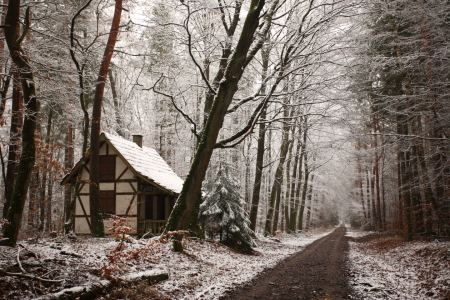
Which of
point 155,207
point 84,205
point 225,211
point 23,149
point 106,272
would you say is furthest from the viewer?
point 155,207

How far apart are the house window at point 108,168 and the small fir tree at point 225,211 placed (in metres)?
6.41

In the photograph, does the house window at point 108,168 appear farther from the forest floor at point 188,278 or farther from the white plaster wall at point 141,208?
the forest floor at point 188,278

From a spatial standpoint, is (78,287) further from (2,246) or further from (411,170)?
(411,170)

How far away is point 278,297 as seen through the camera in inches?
204

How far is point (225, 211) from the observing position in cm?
1198

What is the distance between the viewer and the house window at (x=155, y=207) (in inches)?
689

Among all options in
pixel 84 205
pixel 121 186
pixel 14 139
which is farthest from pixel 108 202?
pixel 14 139

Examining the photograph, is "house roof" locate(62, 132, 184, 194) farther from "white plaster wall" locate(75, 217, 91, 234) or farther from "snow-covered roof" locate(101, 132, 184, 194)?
"white plaster wall" locate(75, 217, 91, 234)

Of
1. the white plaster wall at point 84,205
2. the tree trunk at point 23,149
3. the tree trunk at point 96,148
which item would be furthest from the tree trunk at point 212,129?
the white plaster wall at point 84,205

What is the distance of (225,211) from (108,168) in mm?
7994

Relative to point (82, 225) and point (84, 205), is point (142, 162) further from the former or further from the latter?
point (82, 225)

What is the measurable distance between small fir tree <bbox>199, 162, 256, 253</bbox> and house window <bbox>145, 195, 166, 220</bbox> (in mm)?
5902

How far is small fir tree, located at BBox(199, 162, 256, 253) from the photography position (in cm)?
1174

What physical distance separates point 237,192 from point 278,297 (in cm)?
721
